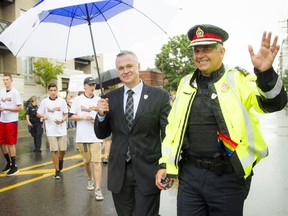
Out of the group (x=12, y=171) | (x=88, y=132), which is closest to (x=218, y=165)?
(x=88, y=132)

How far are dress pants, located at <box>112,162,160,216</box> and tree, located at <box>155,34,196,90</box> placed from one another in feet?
195

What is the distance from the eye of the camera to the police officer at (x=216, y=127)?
226 cm

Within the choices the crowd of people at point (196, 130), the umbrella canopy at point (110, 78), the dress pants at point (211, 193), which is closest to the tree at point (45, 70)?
the umbrella canopy at point (110, 78)

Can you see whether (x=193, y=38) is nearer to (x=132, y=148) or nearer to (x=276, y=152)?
(x=132, y=148)

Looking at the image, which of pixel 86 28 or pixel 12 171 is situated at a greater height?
pixel 86 28

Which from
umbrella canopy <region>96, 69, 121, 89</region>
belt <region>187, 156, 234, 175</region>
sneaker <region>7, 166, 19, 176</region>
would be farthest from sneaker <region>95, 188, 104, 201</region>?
umbrella canopy <region>96, 69, 121, 89</region>

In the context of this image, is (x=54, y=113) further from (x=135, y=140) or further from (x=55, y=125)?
(x=135, y=140)

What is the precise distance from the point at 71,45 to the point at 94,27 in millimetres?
355

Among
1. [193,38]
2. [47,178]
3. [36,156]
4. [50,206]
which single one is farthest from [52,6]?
[36,156]

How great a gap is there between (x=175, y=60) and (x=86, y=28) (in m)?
61.3

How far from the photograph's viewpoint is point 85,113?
20.2 ft

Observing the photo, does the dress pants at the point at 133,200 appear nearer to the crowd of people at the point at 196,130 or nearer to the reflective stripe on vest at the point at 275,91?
the crowd of people at the point at 196,130

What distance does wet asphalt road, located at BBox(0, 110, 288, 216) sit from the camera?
16.0 feet

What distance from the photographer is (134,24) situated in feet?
13.3
